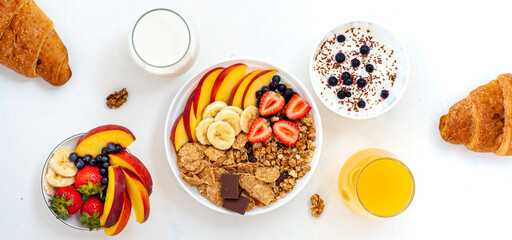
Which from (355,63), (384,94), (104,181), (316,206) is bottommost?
(316,206)

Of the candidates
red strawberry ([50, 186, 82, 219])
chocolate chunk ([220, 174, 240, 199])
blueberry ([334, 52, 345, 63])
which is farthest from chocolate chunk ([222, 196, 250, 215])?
blueberry ([334, 52, 345, 63])

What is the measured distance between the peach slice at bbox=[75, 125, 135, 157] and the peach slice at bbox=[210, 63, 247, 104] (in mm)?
342

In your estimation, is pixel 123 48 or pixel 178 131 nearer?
pixel 178 131

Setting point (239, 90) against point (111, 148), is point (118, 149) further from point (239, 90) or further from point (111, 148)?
point (239, 90)

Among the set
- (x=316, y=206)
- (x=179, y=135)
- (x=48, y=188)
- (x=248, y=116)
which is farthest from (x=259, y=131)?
(x=48, y=188)

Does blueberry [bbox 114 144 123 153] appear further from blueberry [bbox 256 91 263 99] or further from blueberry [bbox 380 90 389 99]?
blueberry [bbox 380 90 389 99]

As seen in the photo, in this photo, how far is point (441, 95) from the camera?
5.75 ft

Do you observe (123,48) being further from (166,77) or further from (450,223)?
(450,223)

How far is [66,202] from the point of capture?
1.39 metres

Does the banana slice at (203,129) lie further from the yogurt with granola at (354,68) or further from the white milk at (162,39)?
the yogurt with granola at (354,68)

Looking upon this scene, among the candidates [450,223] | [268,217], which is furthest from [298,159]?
[450,223]

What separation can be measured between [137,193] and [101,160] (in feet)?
0.55

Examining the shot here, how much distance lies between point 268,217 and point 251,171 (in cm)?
25

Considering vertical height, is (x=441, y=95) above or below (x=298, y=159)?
above
